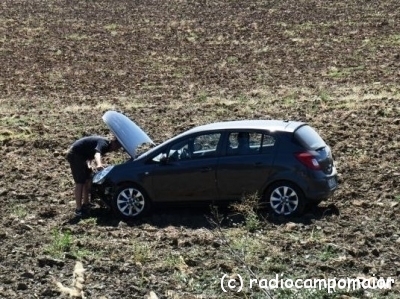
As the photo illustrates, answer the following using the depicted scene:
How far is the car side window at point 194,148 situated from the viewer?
13.3m

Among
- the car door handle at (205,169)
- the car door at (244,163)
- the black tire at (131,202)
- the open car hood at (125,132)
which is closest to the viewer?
the car door at (244,163)

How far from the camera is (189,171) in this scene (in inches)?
522

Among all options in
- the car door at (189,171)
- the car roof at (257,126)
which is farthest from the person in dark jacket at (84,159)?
the car roof at (257,126)

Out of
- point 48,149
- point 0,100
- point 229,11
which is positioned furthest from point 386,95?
point 229,11

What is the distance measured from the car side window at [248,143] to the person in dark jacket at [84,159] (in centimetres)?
201

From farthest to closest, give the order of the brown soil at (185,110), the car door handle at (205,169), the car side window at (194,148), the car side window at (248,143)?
the car side window at (194,148) < the car door handle at (205,169) < the car side window at (248,143) < the brown soil at (185,110)

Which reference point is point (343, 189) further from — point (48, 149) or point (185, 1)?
point (185, 1)

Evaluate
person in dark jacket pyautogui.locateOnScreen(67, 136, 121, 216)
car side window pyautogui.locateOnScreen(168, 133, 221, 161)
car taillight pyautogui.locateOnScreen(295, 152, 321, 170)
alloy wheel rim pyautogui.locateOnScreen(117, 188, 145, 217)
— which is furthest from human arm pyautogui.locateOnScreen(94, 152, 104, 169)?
car taillight pyautogui.locateOnScreen(295, 152, 321, 170)

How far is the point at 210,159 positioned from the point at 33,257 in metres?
3.57

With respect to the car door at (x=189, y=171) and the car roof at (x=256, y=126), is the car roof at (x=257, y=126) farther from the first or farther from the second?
the car door at (x=189, y=171)

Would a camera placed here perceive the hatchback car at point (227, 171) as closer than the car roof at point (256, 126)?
Yes

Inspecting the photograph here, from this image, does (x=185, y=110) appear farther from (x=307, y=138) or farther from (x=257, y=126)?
(x=307, y=138)

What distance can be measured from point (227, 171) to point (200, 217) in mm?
858

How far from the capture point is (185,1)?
55.2 metres
